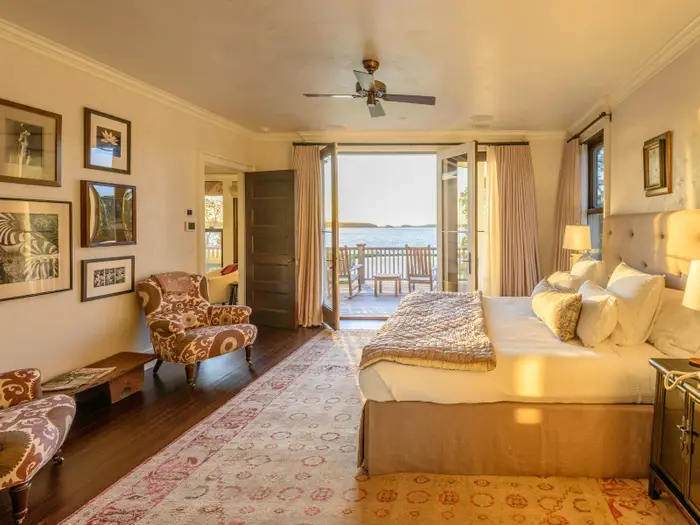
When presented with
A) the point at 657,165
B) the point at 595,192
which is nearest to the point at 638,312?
the point at 657,165

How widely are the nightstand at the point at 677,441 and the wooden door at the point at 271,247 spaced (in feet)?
14.2

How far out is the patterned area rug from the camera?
1.98 m

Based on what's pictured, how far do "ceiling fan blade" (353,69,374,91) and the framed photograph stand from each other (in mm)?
2460

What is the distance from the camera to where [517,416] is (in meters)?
2.26

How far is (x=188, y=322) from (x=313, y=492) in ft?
8.08

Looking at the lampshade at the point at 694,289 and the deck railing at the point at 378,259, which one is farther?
the deck railing at the point at 378,259

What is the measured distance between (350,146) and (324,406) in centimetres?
383

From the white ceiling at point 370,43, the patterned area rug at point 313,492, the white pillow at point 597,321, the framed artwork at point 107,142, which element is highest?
the white ceiling at point 370,43

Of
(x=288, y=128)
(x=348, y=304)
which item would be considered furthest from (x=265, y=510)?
(x=348, y=304)

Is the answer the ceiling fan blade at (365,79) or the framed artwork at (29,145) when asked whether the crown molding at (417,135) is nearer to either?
the ceiling fan blade at (365,79)

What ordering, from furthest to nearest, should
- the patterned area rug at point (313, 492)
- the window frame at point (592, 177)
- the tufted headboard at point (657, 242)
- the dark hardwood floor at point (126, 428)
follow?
the window frame at point (592, 177) → the tufted headboard at point (657, 242) → the dark hardwood floor at point (126, 428) → the patterned area rug at point (313, 492)

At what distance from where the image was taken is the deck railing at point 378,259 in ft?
30.4

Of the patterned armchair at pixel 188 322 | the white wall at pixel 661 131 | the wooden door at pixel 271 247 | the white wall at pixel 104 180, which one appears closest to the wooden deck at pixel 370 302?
the wooden door at pixel 271 247

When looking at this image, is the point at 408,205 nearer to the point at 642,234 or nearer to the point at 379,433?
the point at 642,234
